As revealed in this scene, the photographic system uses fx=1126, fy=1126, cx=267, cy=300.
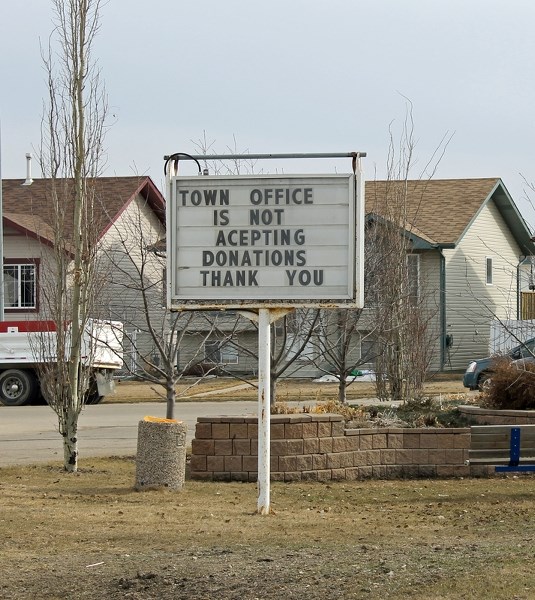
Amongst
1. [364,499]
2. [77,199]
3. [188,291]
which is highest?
[77,199]

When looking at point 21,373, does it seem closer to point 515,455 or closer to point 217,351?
point 217,351

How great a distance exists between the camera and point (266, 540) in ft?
28.1

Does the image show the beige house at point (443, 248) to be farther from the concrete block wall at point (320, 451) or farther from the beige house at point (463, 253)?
the concrete block wall at point (320, 451)

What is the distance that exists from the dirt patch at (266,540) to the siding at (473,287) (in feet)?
83.6

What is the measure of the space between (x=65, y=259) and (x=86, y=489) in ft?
9.65

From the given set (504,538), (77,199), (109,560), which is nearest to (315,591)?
(109,560)

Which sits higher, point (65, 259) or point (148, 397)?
point (65, 259)

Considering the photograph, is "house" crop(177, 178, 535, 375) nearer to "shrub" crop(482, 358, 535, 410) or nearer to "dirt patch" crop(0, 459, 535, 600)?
"shrub" crop(482, 358, 535, 410)

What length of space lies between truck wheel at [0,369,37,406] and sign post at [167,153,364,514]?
1776cm

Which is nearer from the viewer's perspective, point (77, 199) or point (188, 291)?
point (188, 291)

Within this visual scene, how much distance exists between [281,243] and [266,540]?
2.91 meters

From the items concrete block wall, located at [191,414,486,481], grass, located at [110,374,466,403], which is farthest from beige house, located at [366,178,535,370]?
concrete block wall, located at [191,414,486,481]

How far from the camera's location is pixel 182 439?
11195 mm

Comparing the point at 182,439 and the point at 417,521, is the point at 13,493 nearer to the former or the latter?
the point at 182,439
